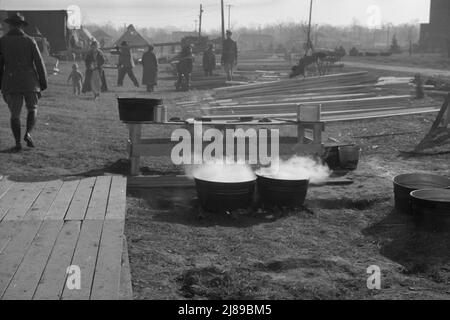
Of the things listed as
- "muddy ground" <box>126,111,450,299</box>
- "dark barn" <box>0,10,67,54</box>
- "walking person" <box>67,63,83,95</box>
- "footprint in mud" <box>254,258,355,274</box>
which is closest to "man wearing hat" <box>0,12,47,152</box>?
"muddy ground" <box>126,111,450,299</box>

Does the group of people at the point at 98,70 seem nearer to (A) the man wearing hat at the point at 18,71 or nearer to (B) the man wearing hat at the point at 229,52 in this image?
(B) the man wearing hat at the point at 229,52

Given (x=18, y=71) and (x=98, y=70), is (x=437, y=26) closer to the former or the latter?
(x=98, y=70)

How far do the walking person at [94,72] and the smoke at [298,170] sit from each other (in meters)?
11.1

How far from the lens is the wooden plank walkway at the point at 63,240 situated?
12.1 ft

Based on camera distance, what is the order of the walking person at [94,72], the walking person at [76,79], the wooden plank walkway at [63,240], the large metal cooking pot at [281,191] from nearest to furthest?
the wooden plank walkway at [63,240], the large metal cooking pot at [281,191], the walking person at [94,72], the walking person at [76,79]

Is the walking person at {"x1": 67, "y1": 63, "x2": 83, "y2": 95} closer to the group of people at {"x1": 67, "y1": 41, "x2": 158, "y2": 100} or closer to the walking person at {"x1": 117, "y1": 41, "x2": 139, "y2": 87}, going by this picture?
the group of people at {"x1": 67, "y1": 41, "x2": 158, "y2": 100}

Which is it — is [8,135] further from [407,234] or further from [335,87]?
[335,87]

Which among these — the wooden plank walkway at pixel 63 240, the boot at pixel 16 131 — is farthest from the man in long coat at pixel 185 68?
the wooden plank walkway at pixel 63 240

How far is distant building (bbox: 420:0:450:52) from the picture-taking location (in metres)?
60.7

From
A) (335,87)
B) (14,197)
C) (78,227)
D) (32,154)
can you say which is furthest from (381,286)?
(335,87)

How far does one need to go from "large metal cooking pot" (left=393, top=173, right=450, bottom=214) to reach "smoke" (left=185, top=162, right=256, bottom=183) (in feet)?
5.19

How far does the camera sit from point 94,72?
1819 cm

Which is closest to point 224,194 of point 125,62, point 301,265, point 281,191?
point 281,191
